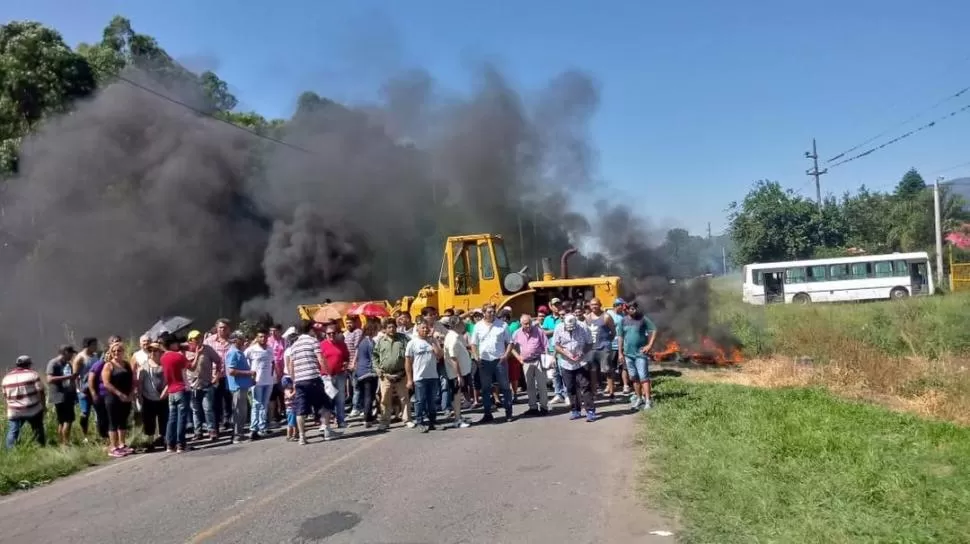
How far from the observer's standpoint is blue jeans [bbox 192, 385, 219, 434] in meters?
10.5

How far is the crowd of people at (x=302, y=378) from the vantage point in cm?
974

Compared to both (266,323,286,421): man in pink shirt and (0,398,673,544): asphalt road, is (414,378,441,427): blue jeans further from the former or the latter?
(266,323,286,421): man in pink shirt

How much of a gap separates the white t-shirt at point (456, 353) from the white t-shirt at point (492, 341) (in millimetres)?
239

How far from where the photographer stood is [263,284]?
29953 millimetres

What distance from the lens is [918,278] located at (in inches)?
1320

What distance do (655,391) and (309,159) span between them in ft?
69.7

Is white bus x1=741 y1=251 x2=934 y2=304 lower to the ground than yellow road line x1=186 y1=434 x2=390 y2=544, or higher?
higher

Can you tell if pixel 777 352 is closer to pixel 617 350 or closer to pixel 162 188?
pixel 617 350

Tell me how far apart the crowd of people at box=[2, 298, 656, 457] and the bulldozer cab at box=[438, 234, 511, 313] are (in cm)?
407

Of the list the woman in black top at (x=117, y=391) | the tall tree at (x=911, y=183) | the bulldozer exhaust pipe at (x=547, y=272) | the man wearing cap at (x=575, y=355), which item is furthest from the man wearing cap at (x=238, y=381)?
the tall tree at (x=911, y=183)

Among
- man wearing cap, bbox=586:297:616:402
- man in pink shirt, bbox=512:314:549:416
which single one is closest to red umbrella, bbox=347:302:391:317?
man wearing cap, bbox=586:297:616:402

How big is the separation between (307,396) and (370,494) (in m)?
3.24

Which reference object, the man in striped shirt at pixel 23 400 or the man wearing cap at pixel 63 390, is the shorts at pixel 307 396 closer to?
the man wearing cap at pixel 63 390

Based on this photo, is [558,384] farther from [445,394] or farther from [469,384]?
[445,394]
